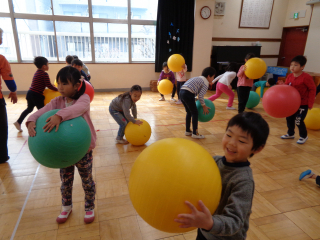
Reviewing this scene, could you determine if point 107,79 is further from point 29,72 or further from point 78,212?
point 78,212

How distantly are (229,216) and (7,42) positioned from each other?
7.71 meters

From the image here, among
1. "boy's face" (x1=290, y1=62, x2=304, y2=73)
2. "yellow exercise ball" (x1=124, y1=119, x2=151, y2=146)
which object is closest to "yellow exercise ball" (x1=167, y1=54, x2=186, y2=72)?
"yellow exercise ball" (x1=124, y1=119, x2=151, y2=146)

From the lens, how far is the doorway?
24.0ft

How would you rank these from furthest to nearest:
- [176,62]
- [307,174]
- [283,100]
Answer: [176,62] → [283,100] → [307,174]

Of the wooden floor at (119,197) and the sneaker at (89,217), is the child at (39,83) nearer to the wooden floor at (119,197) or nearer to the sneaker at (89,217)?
the wooden floor at (119,197)

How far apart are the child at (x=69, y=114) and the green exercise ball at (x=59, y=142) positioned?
0.11ft

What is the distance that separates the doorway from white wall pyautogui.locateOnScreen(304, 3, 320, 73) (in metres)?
0.48

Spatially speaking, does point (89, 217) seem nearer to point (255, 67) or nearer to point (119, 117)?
point (119, 117)

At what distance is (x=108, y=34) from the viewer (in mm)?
6996

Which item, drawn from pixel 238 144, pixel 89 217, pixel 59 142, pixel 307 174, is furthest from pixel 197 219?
pixel 307 174

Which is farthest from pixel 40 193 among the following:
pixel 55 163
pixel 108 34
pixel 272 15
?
pixel 272 15

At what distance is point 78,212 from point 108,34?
6406 mm

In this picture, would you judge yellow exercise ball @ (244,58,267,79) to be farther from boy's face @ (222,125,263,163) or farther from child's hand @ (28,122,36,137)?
child's hand @ (28,122,36,137)

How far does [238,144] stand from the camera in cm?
Result: 88
